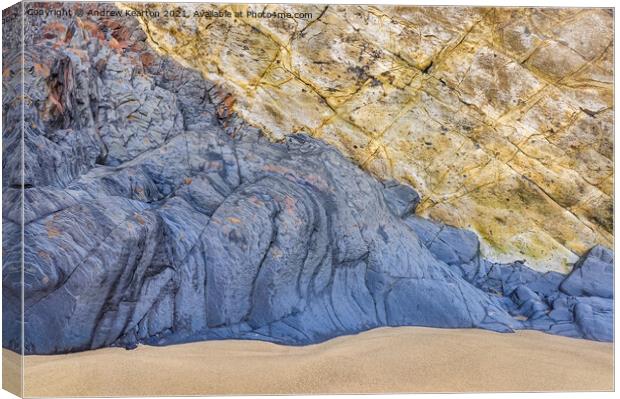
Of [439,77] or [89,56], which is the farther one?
[439,77]

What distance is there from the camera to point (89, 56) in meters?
6.40

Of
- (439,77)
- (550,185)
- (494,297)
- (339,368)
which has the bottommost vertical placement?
(339,368)

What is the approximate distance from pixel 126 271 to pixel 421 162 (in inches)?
113

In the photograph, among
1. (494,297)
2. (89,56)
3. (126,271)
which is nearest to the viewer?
(126,271)

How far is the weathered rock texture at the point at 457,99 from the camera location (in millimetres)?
6715

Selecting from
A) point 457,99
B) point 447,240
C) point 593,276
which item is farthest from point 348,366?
point 457,99

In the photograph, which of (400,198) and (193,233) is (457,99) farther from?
(193,233)

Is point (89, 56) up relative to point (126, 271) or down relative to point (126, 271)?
up

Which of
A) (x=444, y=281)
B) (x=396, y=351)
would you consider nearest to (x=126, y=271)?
(x=396, y=351)

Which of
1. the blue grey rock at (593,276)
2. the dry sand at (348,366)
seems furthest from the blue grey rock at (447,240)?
the blue grey rock at (593,276)

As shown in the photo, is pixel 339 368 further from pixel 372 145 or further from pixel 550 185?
pixel 550 185

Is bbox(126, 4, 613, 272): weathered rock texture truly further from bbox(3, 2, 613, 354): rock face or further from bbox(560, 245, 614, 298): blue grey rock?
bbox(3, 2, 613, 354): rock face

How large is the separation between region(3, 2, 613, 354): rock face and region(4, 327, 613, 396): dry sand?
0.50 feet

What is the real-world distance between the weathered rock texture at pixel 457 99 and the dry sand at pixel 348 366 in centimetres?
100
